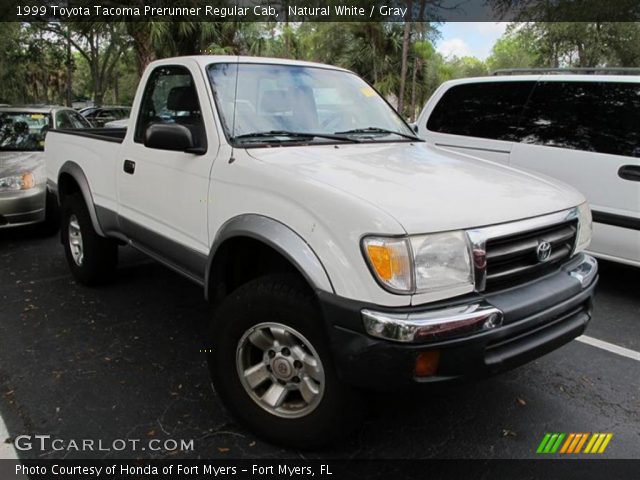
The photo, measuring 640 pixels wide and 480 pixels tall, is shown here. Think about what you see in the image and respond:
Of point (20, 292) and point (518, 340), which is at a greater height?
point (518, 340)

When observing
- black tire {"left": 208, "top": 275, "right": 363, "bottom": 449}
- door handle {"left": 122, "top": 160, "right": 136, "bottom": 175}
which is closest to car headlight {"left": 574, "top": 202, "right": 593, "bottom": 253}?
black tire {"left": 208, "top": 275, "right": 363, "bottom": 449}

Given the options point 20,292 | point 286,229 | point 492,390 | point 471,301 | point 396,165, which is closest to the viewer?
point 471,301

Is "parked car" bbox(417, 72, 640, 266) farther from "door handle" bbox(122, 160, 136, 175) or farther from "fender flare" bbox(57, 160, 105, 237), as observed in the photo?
"fender flare" bbox(57, 160, 105, 237)

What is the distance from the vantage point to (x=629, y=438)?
2727 mm

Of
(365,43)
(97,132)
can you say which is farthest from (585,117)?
(365,43)

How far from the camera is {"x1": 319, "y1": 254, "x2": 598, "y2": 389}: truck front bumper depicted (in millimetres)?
2061

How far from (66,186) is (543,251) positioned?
4248 mm

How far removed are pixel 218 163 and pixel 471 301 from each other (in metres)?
1.53

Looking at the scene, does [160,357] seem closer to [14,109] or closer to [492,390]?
[492,390]

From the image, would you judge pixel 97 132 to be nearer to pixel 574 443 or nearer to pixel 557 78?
pixel 557 78

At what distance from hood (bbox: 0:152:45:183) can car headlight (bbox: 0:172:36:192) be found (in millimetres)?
64

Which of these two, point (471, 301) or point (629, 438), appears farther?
point (629, 438)

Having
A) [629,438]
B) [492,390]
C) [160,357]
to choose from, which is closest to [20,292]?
[160,357]

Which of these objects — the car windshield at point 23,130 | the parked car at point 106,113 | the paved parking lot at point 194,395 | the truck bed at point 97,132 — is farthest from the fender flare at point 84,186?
the parked car at point 106,113
